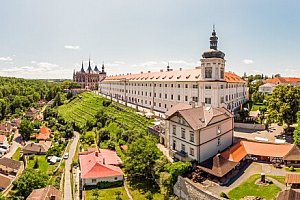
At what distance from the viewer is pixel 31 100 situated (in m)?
117

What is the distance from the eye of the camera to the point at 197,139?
1068 inches

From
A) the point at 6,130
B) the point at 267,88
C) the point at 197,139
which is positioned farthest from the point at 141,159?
the point at 267,88

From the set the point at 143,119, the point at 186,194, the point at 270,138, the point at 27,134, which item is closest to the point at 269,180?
the point at 186,194

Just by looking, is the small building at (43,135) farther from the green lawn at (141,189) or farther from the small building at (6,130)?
the green lawn at (141,189)

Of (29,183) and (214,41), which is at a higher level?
(214,41)

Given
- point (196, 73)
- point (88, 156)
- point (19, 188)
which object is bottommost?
point (19, 188)

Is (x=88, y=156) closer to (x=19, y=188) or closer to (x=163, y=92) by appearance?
(x=19, y=188)

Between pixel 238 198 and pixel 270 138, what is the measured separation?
16876mm

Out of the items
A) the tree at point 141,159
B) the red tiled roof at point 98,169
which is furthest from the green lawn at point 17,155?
the tree at point 141,159

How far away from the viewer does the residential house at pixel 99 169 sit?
105ft

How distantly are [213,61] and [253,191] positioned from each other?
24.5 m

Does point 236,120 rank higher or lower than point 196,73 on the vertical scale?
lower

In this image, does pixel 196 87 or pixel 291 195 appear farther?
pixel 196 87

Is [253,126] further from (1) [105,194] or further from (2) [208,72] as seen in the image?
(1) [105,194]
